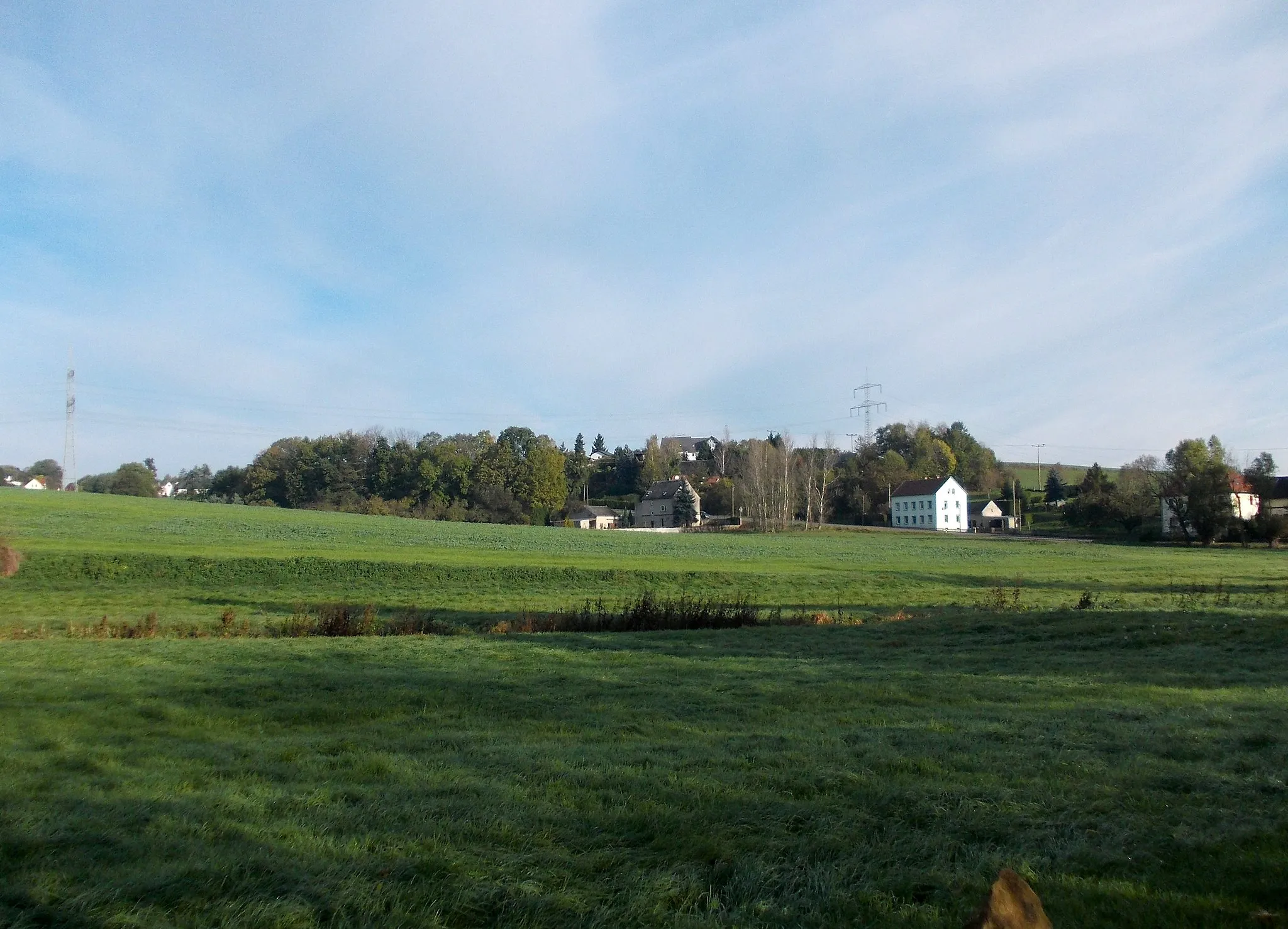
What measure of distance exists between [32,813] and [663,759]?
4380mm

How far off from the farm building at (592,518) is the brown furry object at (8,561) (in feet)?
303

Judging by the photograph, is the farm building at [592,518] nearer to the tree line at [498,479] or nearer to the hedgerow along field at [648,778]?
the tree line at [498,479]

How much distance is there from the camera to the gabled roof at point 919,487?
121750mm

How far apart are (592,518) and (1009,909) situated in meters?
131

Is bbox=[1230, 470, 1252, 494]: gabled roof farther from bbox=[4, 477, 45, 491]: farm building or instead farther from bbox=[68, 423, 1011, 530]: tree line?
bbox=[4, 477, 45, 491]: farm building

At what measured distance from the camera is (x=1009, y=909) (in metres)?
3.16

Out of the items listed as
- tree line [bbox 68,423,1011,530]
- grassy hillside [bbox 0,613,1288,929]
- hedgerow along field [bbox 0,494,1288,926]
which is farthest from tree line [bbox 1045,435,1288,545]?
grassy hillside [bbox 0,613,1288,929]

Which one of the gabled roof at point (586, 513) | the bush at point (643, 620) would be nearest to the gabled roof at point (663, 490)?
the gabled roof at point (586, 513)

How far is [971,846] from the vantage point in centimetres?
501

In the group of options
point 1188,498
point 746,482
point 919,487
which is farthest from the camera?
point 919,487

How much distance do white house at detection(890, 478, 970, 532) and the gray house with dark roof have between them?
30096 mm

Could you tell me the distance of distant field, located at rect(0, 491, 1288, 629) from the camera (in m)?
28.9

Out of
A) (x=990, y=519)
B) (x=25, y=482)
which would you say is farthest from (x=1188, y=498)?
(x=25, y=482)

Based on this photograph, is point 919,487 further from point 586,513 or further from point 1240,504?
point 586,513
